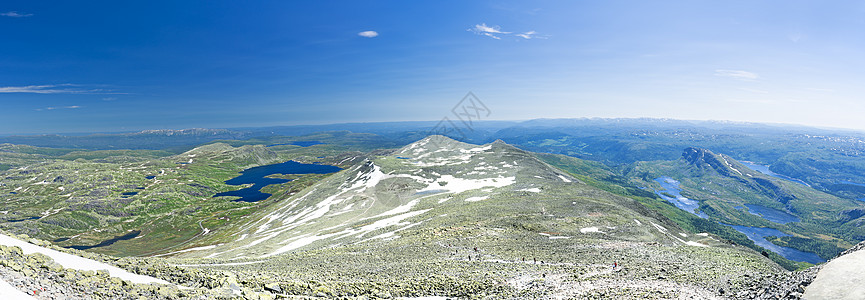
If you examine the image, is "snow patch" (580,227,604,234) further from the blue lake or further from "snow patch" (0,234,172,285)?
the blue lake

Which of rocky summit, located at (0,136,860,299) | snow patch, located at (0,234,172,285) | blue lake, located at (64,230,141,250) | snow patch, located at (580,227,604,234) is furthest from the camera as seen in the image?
blue lake, located at (64,230,141,250)

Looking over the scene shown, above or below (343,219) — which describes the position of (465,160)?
above

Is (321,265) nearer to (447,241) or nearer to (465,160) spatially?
(447,241)

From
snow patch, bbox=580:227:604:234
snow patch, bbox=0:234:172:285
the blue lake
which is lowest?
the blue lake

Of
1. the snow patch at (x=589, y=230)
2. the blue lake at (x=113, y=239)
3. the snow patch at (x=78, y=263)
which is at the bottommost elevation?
the blue lake at (x=113, y=239)

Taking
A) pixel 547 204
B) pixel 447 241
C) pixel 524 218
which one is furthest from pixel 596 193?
pixel 447 241

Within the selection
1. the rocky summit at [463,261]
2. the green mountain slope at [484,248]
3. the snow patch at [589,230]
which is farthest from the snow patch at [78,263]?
the snow patch at [589,230]

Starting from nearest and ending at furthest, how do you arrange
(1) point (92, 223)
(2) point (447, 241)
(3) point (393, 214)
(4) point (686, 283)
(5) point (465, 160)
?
(4) point (686, 283) < (2) point (447, 241) < (3) point (393, 214) < (5) point (465, 160) < (1) point (92, 223)

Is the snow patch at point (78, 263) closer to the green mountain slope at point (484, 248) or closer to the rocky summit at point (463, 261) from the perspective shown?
the rocky summit at point (463, 261)

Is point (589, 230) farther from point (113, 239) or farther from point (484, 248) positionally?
point (113, 239)

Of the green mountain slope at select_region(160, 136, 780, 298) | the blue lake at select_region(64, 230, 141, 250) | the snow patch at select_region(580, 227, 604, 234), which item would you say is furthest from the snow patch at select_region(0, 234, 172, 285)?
the blue lake at select_region(64, 230, 141, 250)

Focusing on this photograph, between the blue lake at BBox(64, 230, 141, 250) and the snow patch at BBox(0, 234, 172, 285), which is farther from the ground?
the snow patch at BBox(0, 234, 172, 285)
